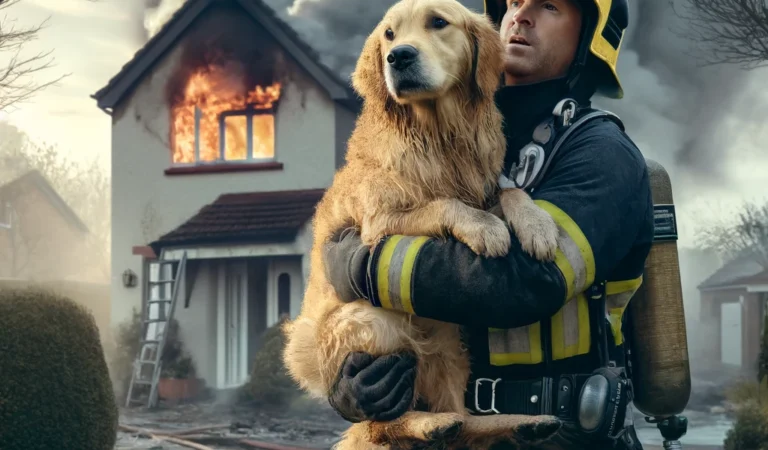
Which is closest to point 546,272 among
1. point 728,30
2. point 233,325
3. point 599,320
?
point 599,320

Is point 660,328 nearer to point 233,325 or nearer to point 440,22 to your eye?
point 440,22

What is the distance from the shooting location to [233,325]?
13055 mm

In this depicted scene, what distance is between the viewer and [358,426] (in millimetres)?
2604

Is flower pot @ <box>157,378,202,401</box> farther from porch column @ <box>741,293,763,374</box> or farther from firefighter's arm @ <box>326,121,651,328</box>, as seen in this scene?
firefighter's arm @ <box>326,121,651,328</box>

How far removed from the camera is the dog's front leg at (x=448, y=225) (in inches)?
89.5

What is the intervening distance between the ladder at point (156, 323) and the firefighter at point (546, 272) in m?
10.8

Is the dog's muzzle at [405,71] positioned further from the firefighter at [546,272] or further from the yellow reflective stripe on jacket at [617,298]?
the yellow reflective stripe on jacket at [617,298]

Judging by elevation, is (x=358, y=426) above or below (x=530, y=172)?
below

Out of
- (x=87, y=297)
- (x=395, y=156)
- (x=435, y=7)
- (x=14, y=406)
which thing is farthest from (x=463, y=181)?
(x=87, y=297)

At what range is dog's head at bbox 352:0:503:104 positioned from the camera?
254 cm

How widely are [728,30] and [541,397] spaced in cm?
1030

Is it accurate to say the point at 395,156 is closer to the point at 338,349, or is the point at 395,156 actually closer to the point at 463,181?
the point at 463,181

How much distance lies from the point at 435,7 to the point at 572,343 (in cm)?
103

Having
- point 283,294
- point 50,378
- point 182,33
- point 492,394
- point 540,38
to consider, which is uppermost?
point 182,33
